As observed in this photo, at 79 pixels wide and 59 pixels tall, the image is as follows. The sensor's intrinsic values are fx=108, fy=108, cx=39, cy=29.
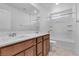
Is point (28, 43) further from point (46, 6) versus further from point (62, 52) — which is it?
point (46, 6)

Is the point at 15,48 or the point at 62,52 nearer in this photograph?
the point at 15,48

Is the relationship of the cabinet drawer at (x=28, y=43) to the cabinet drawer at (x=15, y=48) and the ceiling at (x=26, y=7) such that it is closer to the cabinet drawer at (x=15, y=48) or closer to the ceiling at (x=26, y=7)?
the cabinet drawer at (x=15, y=48)

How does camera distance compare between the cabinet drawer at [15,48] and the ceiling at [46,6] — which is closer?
the cabinet drawer at [15,48]

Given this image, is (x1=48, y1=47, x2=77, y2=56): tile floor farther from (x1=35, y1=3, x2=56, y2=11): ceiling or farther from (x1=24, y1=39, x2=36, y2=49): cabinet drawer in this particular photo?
(x1=35, y1=3, x2=56, y2=11): ceiling

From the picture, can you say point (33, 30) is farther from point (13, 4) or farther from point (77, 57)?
point (77, 57)

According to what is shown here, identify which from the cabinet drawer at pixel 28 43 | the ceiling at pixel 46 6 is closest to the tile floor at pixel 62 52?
the cabinet drawer at pixel 28 43

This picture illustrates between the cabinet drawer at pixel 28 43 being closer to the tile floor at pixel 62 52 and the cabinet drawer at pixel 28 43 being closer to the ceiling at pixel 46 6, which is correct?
the tile floor at pixel 62 52

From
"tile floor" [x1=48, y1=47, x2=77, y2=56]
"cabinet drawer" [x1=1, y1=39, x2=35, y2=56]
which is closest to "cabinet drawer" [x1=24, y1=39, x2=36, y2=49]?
"cabinet drawer" [x1=1, y1=39, x2=35, y2=56]

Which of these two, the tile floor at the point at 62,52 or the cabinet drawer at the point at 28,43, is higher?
the cabinet drawer at the point at 28,43

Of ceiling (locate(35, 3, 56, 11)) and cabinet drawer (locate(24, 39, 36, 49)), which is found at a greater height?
ceiling (locate(35, 3, 56, 11))

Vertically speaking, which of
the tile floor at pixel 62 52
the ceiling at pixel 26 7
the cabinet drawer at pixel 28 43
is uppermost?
the ceiling at pixel 26 7

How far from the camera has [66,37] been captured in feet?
5.79

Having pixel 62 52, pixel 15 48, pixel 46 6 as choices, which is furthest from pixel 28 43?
pixel 46 6

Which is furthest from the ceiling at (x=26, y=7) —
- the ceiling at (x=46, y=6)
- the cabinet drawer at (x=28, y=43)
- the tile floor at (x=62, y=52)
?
the tile floor at (x=62, y=52)
